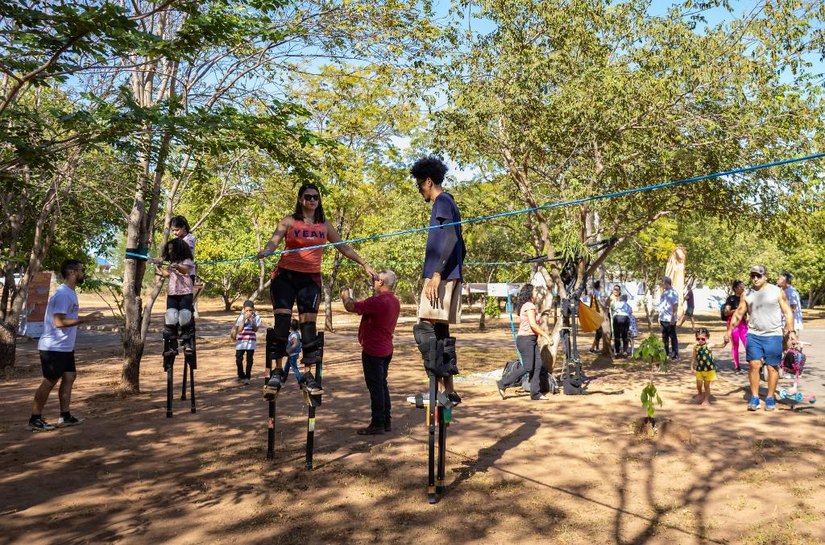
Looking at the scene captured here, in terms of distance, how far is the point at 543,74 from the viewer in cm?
1098

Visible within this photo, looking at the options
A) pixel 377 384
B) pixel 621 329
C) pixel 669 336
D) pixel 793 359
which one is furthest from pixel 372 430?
pixel 621 329

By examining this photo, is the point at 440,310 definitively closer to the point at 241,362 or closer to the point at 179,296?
the point at 179,296

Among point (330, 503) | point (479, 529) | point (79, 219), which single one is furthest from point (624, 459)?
point (79, 219)

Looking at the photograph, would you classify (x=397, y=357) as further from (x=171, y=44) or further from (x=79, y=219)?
(x=171, y=44)

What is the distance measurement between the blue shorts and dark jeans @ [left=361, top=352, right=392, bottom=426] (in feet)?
16.6

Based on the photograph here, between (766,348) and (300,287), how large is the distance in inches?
250

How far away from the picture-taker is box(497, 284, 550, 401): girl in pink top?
968 cm

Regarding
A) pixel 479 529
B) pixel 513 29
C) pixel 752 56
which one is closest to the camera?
pixel 479 529

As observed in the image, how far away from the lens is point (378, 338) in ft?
23.8

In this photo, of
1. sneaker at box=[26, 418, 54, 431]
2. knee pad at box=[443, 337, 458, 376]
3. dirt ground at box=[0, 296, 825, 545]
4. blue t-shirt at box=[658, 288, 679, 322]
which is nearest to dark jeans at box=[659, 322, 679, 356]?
blue t-shirt at box=[658, 288, 679, 322]

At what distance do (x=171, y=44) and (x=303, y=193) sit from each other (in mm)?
1995

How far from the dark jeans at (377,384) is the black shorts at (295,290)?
1324 mm

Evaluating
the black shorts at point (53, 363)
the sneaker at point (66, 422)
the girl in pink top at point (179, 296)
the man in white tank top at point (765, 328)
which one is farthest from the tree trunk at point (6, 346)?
the man in white tank top at point (765, 328)

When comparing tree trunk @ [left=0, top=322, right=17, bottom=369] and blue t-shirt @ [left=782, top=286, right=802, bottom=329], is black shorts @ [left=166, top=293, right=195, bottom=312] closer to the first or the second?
tree trunk @ [left=0, top=322, right=17, bottom=369]
